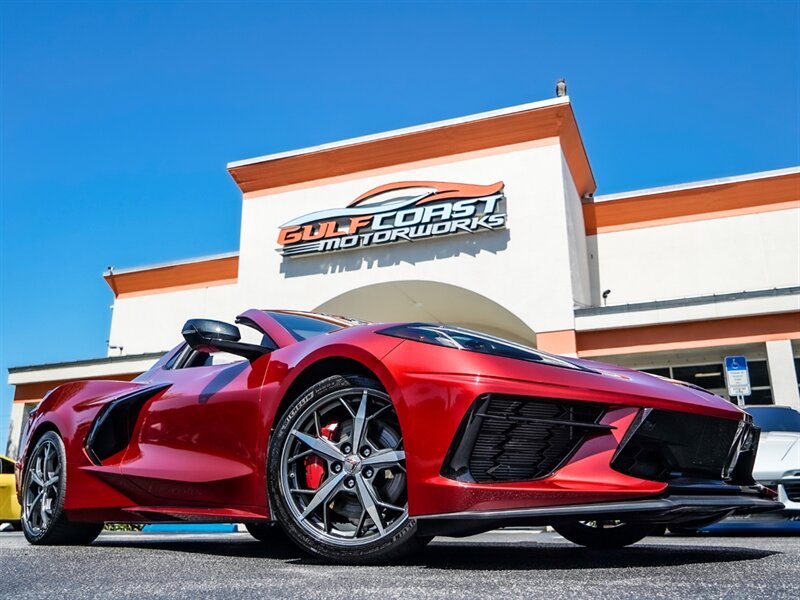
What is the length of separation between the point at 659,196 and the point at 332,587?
16301 millimetres

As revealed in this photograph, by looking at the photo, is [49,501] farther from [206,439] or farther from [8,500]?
[8,500]

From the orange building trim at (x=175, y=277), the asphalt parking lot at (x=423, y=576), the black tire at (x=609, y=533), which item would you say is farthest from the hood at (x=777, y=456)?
the orange building trim at (x=175, y=277)

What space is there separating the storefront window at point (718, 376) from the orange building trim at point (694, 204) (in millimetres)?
3541

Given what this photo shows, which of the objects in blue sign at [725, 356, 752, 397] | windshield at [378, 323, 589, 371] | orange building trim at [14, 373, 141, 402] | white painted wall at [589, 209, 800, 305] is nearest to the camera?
windshield at [378, 323, 589, 371]

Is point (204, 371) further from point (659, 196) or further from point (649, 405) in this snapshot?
point (659, 196)

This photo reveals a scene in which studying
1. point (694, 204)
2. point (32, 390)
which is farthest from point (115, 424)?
point (32, 390)

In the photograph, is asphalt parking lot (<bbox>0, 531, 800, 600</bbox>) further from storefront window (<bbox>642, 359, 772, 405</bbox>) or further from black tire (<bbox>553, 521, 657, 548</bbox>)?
storefront window (<bbox>642, 359, 772, 405</bbox>)

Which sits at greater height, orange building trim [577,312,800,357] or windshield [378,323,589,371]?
windshield [378,323,589,371]

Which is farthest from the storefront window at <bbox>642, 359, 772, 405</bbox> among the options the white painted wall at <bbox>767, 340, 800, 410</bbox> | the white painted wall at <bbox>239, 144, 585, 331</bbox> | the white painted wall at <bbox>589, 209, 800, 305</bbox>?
the white painted wall at <bbox>239, 144, 585, 331</bbox>

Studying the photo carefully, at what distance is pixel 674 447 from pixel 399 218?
1418 centimetres

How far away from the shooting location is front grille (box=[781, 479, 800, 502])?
18.0 ft

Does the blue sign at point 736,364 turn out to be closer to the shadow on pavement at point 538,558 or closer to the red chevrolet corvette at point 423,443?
the red chevrolet corvette at point 423,443

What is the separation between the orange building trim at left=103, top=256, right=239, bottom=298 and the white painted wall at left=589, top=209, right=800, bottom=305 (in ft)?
33.8

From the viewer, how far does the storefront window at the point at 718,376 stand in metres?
14.9
